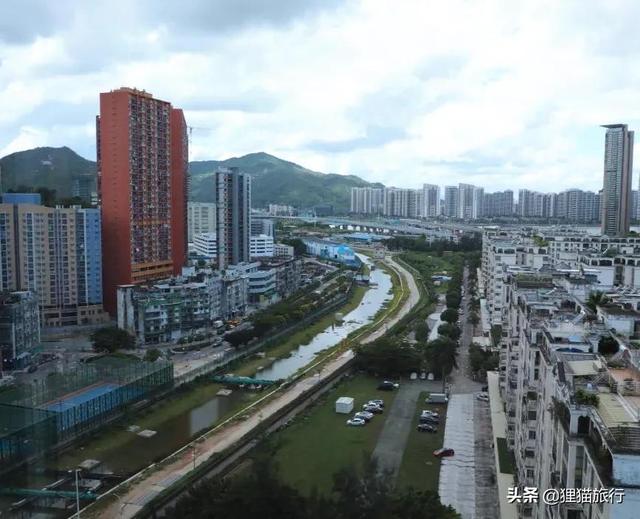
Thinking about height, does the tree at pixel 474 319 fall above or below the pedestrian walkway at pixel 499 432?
above

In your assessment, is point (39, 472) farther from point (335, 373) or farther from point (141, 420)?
point (335, 373)

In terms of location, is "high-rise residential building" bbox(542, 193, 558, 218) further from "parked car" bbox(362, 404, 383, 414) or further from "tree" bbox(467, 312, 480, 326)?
"parked car" bbox(362, 404, 383, 414)

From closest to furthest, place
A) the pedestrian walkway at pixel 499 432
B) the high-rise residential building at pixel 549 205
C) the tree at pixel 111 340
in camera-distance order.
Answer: the pedestrian walkway at pixel 499 432
the tree at pixel 111 340
the high-rise residential building at pixel 549 205

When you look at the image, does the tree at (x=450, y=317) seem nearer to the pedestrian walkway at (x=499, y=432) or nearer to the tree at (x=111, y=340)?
the pedestrian walkway at (x=499, y=432)

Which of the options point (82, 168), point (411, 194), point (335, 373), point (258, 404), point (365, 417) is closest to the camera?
point (365, 417)

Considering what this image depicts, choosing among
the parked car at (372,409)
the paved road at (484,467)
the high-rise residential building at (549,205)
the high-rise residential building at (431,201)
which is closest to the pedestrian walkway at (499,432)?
the paved road at (484,467)

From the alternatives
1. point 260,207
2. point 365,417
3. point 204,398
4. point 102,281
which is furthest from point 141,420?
point 260,207

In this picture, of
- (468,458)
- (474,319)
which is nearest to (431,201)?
(474,319)
